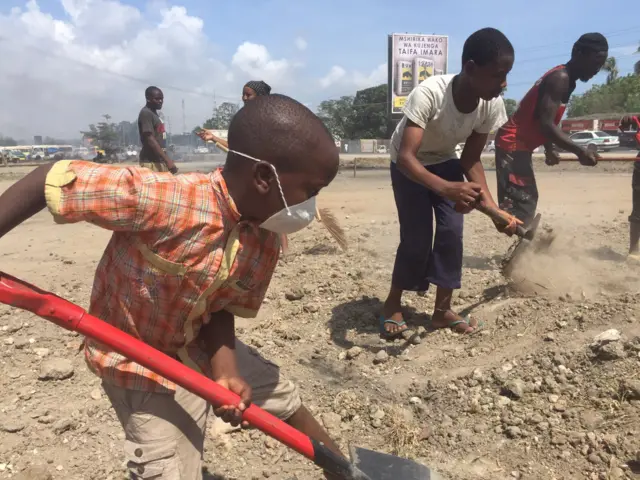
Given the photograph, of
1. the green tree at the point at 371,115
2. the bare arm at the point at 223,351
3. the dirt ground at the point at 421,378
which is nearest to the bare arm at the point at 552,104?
the dirt ground at the point at 421,378

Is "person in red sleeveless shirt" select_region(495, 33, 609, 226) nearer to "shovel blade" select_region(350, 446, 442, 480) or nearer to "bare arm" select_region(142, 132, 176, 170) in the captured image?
"shovel blade" select_region(350, 446, 442, 480)

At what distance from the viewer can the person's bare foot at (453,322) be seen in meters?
3.43

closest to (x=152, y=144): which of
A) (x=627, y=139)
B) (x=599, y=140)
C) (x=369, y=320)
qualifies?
(x=369, y=320)

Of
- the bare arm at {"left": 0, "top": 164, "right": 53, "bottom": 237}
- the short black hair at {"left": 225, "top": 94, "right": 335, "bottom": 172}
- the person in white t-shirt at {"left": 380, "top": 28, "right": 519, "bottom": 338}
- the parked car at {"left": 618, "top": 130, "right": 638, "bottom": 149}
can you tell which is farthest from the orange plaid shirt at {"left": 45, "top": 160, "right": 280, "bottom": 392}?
the parked car at {"left": 618, "top": 130, "right": 638, "bottom": 149}

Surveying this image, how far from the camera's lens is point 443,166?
133 inches

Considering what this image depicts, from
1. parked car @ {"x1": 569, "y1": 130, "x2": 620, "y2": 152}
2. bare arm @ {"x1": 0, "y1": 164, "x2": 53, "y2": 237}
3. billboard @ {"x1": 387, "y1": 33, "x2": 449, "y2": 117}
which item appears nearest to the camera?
bare arm @ {"x1": 0, "y1": 164, "x2": 53, "y2": 237}

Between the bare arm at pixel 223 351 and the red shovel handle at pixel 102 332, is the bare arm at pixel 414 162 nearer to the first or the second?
the bare arm at pixel 223 351

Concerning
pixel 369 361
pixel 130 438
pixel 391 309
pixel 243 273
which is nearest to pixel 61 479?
pixel 130 438

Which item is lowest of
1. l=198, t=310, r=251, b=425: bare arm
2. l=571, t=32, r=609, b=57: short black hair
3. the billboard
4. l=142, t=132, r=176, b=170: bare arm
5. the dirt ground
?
the dirt ground

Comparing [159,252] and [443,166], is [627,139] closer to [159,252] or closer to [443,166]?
[443,166]

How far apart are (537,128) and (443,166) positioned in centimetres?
130

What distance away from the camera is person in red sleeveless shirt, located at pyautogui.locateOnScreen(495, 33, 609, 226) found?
401 centimetres

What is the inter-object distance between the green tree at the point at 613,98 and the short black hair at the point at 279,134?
5643cm

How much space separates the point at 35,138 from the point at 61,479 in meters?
92.4
